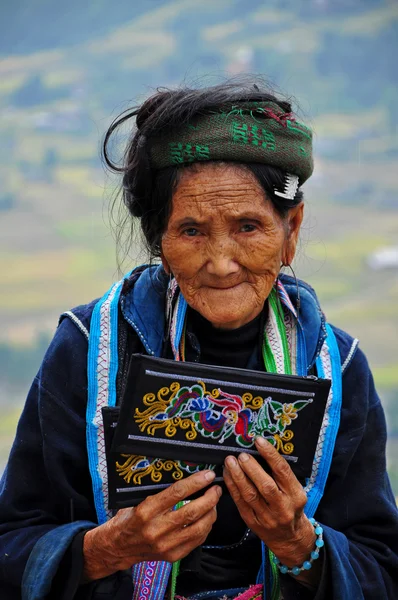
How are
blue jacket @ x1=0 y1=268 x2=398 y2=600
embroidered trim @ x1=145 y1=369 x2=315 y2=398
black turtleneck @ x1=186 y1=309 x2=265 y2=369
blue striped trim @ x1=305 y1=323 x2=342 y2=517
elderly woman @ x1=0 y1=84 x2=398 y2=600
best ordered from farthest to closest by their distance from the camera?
black turtleneck @ x1=186 y1=309 x2=265 y2=369
blue striped trim @ x1=305 y1=323 x2=342 y2=517
blue jacket @ x1=0 y1=268 x2=398 y2=600
elderly woman @ x1=0 y1=84 x2=398 y2=600
embroidered trim @ x1=145 y1=369 x2=315 y2=398

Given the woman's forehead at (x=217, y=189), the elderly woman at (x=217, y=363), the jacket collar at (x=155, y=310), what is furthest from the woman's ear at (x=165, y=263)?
the woman's forehead at (x=217, y=189)

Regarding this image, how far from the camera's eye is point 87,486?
2.85m

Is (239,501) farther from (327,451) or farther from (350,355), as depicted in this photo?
(350,355)

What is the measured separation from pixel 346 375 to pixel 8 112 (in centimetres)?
522

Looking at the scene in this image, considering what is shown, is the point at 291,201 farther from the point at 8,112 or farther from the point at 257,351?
the point at 8,112

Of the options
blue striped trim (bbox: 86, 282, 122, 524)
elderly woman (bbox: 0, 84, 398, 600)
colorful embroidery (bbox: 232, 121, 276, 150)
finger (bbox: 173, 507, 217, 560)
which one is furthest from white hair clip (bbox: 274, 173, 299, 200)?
finger (bbox: 173, 507, 217, 560)

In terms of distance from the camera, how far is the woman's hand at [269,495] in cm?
238

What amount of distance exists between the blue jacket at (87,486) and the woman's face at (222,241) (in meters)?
0.27

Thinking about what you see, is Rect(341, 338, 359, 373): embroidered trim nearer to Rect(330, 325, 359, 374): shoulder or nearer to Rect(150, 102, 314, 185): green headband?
Rect(330, 325, 359, 374): shoulder

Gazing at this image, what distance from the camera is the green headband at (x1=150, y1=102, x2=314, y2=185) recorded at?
8.51ft

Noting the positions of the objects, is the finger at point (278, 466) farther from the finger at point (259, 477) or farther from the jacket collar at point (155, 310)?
the jacket collar at point (155, 310)

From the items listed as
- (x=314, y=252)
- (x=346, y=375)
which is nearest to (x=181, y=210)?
(x=346, y=375)

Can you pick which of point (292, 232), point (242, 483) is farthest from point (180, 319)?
point (242, 483)

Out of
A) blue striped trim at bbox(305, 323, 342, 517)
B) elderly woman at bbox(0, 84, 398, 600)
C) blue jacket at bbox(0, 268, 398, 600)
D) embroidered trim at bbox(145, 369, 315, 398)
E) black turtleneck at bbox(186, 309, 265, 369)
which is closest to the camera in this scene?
embroidered trim at bbox(145, 369, 315, 398)
